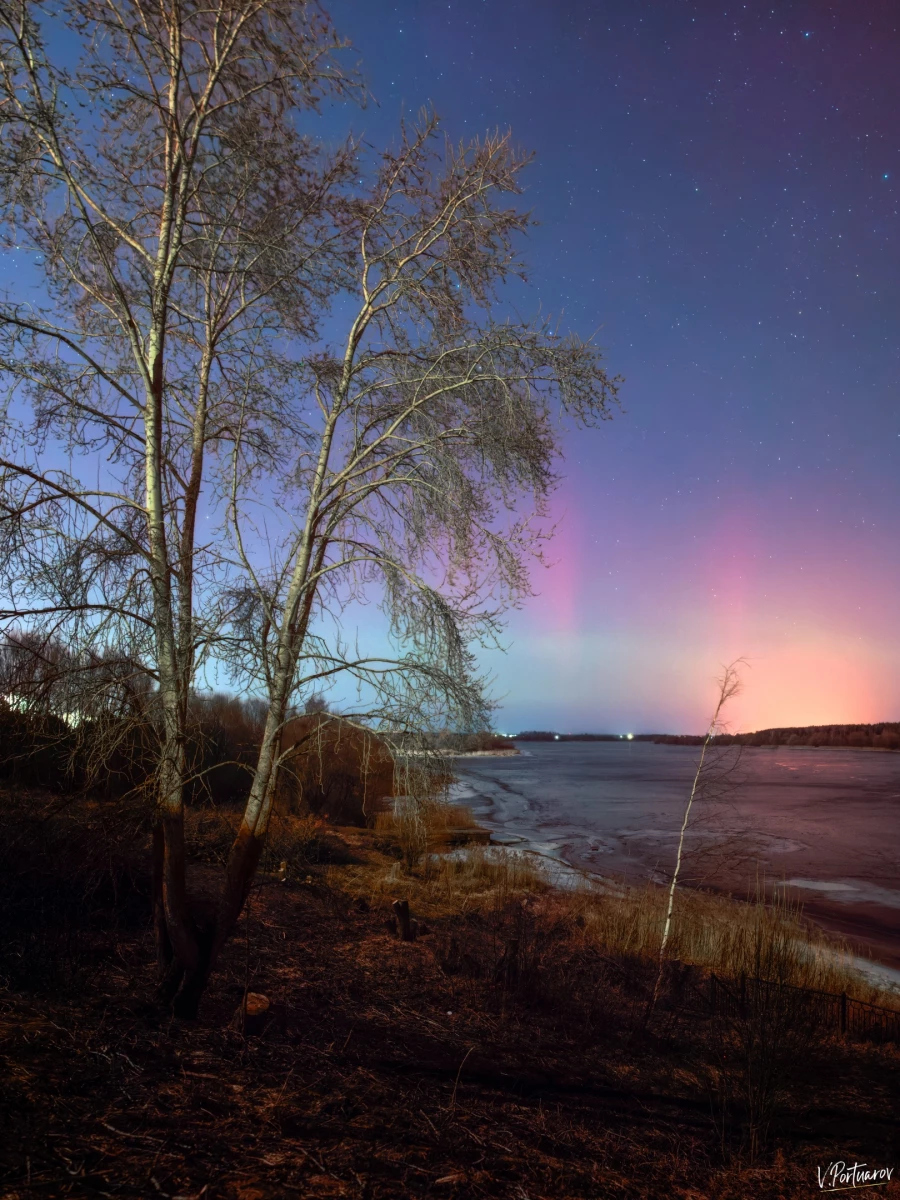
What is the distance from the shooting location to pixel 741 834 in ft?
43.4

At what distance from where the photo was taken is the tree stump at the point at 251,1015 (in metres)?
5.36

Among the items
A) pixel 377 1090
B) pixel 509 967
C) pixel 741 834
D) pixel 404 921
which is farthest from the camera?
pixel 741 834

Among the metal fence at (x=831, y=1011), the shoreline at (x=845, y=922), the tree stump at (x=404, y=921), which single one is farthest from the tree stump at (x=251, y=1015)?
the shoreline at (x=845, y=922)

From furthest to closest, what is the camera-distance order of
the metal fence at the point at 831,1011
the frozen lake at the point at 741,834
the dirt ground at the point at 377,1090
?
the frozen lake at the point at 741,834 < the metal fence at the point at 831,1011 < the dirt ground at the point at 377,1090

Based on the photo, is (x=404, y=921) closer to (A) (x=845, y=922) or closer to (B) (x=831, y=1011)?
(B) (x=831, y=1011)

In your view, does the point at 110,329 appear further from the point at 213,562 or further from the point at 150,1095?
the point at 150,1095

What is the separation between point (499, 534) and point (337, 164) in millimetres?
3571

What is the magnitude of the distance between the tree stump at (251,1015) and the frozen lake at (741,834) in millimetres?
2340

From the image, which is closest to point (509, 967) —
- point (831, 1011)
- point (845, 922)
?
point (831, 1011)

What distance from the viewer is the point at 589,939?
1142cm

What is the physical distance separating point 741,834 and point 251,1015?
34.3 ft

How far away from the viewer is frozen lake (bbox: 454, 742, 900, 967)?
60.0 feet

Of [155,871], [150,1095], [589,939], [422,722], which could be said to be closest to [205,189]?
[422,722]

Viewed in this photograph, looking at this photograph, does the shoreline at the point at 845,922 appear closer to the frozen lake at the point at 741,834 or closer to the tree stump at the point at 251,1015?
the frozen lake at the point at 741,834
